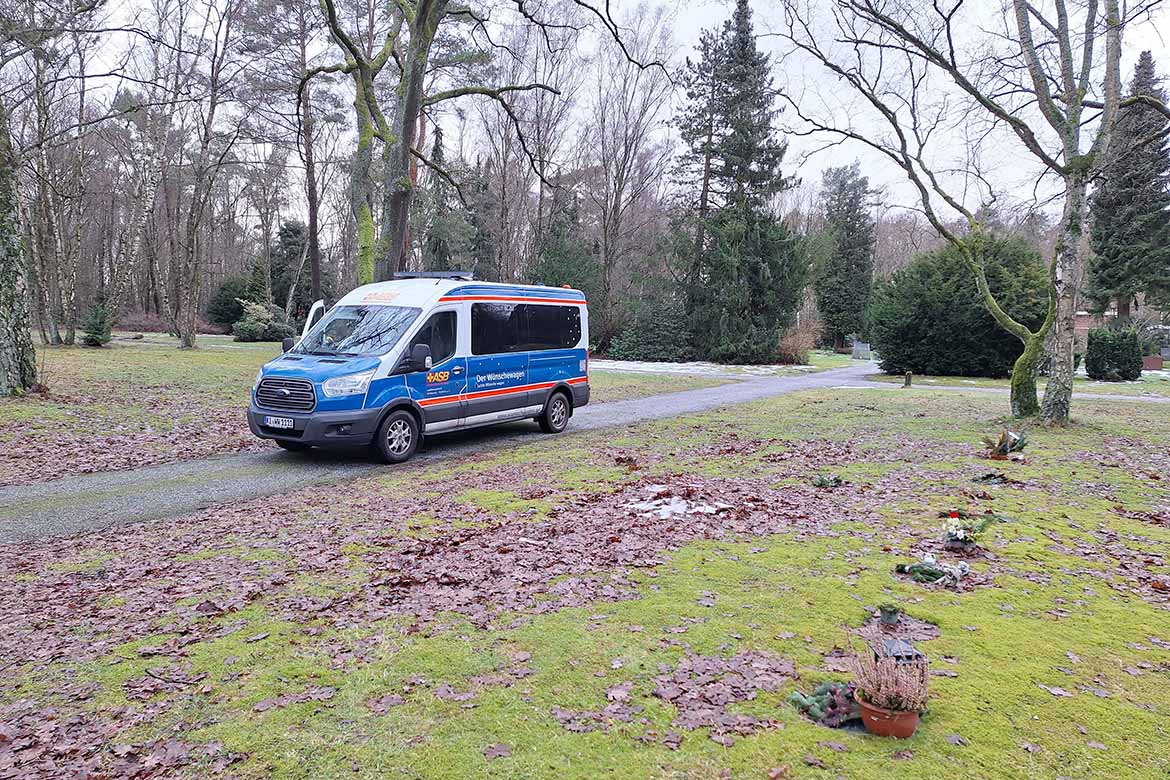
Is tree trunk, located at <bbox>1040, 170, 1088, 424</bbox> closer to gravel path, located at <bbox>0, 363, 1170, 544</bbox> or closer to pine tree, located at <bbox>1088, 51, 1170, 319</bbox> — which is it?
gravel path, located at <bbox>0, 363, 1170, 544</bbox>

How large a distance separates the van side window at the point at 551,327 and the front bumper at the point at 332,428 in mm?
3542

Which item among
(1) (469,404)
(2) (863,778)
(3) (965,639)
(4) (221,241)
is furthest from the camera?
(4) (221,241)

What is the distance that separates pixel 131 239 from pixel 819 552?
41.9 meters

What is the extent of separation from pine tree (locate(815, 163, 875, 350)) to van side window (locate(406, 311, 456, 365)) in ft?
170

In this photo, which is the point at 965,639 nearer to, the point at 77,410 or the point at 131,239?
the point at 77,410

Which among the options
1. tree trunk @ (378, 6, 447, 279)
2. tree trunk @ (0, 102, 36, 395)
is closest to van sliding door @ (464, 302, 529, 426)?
tree trunk @ (378, 6, 447, 279)

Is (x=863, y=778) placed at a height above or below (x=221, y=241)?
below

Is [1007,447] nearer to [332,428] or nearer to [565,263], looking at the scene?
[332,428]

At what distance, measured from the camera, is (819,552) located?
18.4 ft

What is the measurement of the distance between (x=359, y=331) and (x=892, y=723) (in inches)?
362

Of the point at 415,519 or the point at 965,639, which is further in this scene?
the point at 415,519

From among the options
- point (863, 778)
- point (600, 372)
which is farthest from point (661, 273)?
point (863, 778)

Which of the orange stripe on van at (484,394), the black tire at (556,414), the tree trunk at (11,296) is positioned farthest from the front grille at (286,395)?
the tree trunk at (11,296)

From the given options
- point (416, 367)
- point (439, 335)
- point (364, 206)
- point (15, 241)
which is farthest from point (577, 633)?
point (364, 206)
